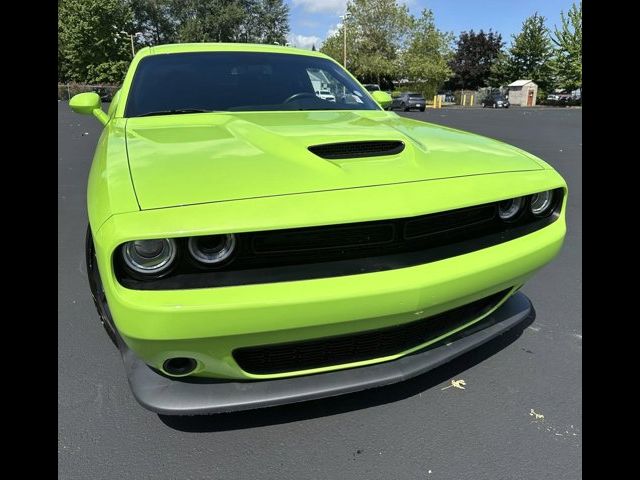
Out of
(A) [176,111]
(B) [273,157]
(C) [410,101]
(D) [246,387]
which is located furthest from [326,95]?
(C) [410,101]

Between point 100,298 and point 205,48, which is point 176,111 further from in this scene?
point 100,298

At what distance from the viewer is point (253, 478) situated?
1.63 m

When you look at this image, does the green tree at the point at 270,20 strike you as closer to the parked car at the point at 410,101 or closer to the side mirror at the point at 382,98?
the parked car at the point at 410,101

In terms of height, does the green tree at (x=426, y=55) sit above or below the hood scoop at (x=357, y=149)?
above

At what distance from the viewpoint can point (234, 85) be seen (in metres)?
2.85

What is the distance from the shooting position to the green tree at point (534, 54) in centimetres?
4994

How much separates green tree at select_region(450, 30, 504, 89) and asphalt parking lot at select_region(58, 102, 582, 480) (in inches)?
2593

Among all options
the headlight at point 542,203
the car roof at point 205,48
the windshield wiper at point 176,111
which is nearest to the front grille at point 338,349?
the headlight at point 542,203

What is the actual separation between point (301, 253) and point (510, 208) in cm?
101

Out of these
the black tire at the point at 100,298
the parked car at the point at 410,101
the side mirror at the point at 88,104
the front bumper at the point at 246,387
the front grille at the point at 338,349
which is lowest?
the front bumper at the point at 246,387

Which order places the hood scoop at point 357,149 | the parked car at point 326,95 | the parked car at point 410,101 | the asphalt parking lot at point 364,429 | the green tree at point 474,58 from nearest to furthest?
the asphalt parking lot at point 364,429, the hood scoop at point 357,149, the parked car at point 326,95, the parked car at point 410,101, the green tree at point 474,58

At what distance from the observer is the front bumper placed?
5.11 feet

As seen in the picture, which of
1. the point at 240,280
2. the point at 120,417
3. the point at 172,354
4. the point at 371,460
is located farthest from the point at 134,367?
the point at 371,460

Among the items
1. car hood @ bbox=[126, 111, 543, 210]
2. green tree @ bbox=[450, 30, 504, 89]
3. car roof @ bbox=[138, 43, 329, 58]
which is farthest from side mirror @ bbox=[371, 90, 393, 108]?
green tree @ bbox=[450, 30, 504, 89]
